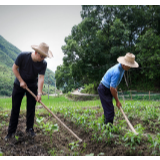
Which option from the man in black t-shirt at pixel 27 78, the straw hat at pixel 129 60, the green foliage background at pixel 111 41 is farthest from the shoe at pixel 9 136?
the green foliage background at pixel 111 41

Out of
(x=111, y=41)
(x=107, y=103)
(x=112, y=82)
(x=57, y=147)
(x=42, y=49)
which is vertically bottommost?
(x=57, y=147)

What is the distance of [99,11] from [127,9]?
2482 millimetres

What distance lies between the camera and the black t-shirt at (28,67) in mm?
2785

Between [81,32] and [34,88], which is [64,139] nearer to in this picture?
[34,88]

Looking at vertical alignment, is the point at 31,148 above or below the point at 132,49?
below

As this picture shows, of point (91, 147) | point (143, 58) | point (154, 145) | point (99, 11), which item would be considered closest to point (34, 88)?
point (91, 147)

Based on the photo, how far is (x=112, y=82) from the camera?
268 centimetres

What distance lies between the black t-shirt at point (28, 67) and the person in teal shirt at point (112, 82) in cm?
127

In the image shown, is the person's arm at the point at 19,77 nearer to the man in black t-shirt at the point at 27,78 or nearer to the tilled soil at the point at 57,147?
the man in black t-shirt at the point at 27,78

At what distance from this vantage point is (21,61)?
280 centimetres

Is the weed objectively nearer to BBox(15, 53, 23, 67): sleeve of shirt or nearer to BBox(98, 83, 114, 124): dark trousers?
BBox(98, 83, 114, 124): dark trousers

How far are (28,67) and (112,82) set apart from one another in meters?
1.60

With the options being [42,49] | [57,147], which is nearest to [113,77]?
[42,49]

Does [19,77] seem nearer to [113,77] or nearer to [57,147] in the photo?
[57,147]
